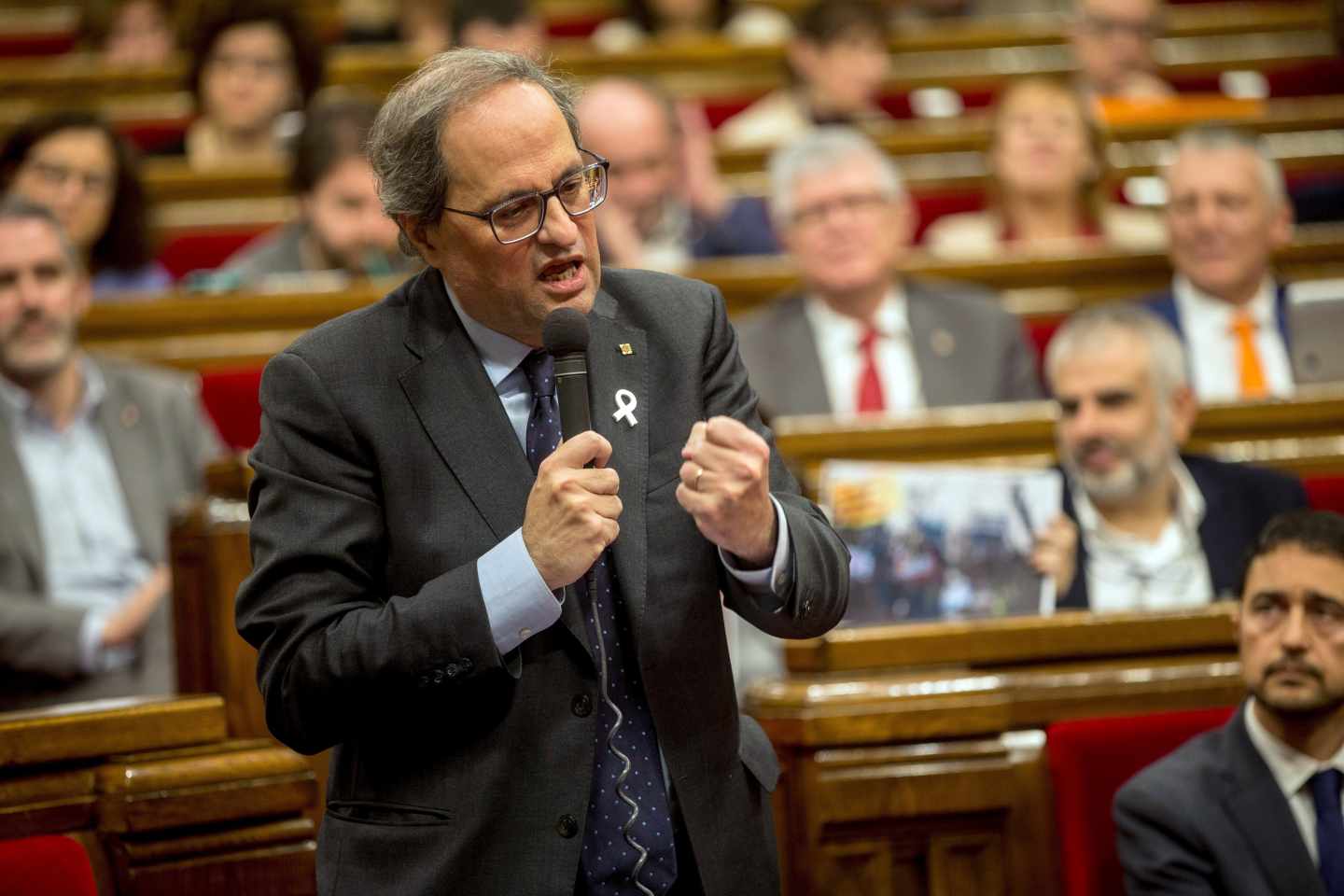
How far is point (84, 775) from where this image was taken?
1.35 meters

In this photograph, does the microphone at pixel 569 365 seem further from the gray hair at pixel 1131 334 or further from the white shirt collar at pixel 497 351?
the gray hair at pixel 1131 334

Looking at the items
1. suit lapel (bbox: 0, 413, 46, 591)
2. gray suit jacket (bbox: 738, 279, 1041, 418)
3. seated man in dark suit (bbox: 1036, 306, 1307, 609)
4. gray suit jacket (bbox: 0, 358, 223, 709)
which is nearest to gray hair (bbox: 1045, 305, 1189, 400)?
seated man in dark suit (bbox: 1036, 306, 1307, 609)

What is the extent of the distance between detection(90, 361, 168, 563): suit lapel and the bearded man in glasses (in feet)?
4.21

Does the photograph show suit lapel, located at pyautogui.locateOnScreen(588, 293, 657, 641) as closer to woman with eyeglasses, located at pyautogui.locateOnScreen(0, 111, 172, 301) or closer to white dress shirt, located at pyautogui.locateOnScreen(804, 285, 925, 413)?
white dress shirt, located at pyautogui.locateOnScreen(804, 285, 925, 413)

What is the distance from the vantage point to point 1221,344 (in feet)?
9.09

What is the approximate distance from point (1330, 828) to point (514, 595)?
2.58 ft

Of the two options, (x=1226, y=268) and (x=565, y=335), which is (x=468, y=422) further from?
(x=1226, y=268)

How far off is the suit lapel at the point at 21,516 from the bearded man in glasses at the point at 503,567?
47.6 inches

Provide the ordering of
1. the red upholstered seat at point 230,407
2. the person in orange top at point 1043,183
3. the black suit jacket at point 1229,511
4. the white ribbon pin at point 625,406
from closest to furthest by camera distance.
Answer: the white ribbon pin at point 625,406
the black suit jacket at point 1229,511
the red upholstered seat at point 230,407
the person in orange top at point 1043,183

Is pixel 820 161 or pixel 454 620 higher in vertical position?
pixel 820 161

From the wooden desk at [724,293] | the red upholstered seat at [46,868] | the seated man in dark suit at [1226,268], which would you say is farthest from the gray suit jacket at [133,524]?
the seated man in dark suit at [1226,268]

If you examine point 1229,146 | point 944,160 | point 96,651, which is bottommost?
point 96,651

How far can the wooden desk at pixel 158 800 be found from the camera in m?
1.32

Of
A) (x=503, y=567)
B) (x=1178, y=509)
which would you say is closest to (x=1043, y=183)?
(x=1178, y=509)
